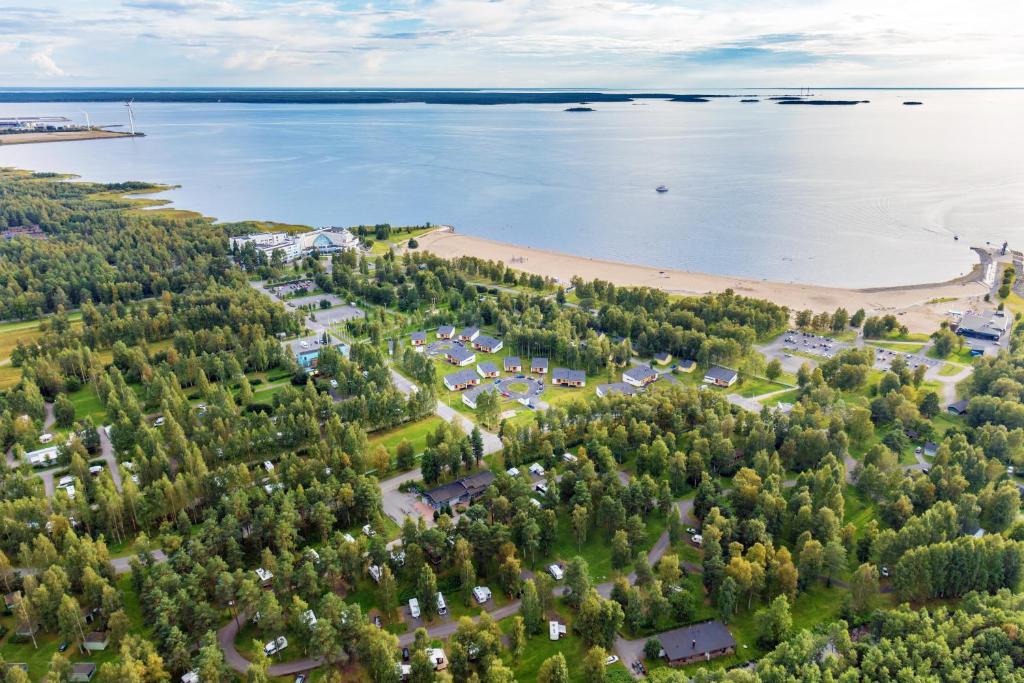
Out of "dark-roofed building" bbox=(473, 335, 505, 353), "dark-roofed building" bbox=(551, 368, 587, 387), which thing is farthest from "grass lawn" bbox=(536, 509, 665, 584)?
"dark-roofed building" bbox=(473, 335, 505, 353)

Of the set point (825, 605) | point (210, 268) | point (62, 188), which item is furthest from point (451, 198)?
point (825, 605)

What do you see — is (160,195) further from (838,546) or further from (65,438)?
(838,546)

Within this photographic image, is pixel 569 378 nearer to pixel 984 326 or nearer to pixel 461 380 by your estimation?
pixel 461 380

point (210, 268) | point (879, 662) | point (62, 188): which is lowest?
point (879, 662)

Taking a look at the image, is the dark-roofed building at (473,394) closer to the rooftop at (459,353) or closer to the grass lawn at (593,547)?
the rooftop at (459,353)

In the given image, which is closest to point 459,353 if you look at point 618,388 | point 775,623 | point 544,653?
point 618,388

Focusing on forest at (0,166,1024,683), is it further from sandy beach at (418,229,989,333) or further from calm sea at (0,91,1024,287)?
calm sea at (0,91,1024,287)

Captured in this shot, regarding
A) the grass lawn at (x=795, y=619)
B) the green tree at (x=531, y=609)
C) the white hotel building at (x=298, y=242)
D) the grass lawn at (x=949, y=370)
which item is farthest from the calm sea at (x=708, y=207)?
the green tree at (x=531, y=609)
